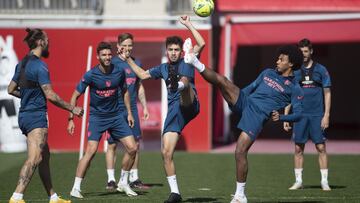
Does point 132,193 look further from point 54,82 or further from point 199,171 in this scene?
point 54,82

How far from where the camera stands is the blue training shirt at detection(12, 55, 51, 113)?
452 inches

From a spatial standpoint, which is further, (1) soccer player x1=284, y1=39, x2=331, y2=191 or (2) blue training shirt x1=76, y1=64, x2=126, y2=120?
(1) soccer player x1=284, y1=39, x2=331, y2=191

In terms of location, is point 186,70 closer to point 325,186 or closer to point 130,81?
point 130,81

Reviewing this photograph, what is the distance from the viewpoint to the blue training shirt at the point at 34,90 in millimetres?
11492

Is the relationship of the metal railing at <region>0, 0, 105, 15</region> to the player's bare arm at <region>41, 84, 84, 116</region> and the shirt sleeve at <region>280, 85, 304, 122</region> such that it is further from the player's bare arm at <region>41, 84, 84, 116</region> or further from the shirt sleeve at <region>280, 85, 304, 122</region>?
the player's bare arm at <region>41, 84, 84, 116</region>

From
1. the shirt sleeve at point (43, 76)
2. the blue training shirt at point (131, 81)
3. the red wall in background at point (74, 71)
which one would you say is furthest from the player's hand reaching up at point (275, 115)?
the red wall in background at point (74, 71)

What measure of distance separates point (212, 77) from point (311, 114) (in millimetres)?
3741

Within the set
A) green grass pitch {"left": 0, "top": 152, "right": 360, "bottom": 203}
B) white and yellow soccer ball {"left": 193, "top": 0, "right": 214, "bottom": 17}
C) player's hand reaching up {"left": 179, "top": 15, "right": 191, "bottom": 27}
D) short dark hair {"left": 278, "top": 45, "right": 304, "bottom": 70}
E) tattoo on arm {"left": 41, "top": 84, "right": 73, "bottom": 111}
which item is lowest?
green grass pitch {"left": 0, "top": 152, "right": 360, "bottom": 203}

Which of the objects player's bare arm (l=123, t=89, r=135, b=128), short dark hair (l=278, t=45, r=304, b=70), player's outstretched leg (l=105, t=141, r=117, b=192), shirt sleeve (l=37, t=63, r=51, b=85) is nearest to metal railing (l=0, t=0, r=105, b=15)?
player's outstretched leg (l=105, t=141, r=117, b=192)

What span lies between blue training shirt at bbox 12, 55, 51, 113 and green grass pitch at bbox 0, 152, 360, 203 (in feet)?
5.84

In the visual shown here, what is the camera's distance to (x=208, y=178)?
16.6 meters

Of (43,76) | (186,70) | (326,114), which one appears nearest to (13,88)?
(43,76)

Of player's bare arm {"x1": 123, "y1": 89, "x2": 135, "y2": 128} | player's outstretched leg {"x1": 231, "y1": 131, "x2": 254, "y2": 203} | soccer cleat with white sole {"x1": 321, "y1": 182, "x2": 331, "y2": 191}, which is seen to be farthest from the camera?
soccer cleat with white sole {"x1": 321, "y1": 182, "x2": 331, "y2": 191}

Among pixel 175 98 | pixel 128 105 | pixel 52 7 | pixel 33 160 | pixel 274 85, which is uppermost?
pixel 52 7
